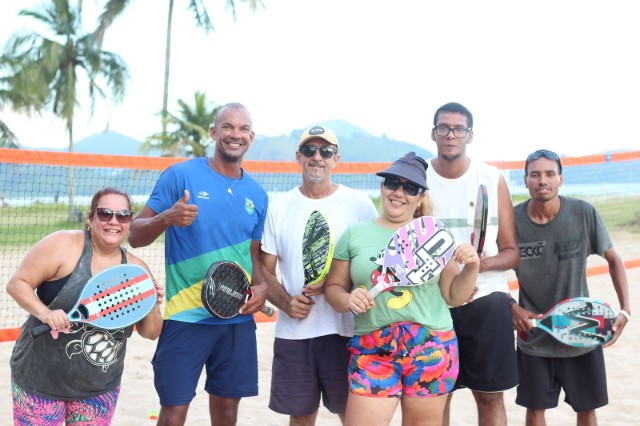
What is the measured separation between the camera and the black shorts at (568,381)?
450 centimetres


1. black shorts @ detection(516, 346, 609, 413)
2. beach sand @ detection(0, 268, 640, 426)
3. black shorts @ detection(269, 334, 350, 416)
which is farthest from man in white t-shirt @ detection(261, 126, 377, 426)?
beach sand @ detection(0, 268, 640, 426)

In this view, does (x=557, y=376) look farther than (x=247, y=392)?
Yes

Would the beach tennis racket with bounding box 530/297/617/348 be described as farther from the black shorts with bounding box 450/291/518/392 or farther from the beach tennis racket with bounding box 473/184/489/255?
the beach tennis racket with bounding box 473/184/489/255

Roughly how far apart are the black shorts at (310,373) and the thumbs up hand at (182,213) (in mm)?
974

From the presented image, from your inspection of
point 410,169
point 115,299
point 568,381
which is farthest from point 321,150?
point 568,381

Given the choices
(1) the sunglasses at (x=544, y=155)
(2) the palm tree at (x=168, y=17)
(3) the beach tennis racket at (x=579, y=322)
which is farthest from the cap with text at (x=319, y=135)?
(2) the palm tree at (x=168, y=17)

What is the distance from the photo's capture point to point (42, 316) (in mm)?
3307

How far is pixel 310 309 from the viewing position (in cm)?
416

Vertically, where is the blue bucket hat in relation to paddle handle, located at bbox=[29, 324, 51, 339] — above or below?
above

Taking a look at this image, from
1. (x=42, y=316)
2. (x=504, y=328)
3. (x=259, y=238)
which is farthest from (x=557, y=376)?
(x=42, y=316)

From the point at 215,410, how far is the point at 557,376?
225cm

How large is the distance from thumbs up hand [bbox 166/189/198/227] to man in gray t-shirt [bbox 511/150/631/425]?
2134 mm

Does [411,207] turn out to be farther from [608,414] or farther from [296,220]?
[608,414]

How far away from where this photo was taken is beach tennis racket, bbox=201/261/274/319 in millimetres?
3877
